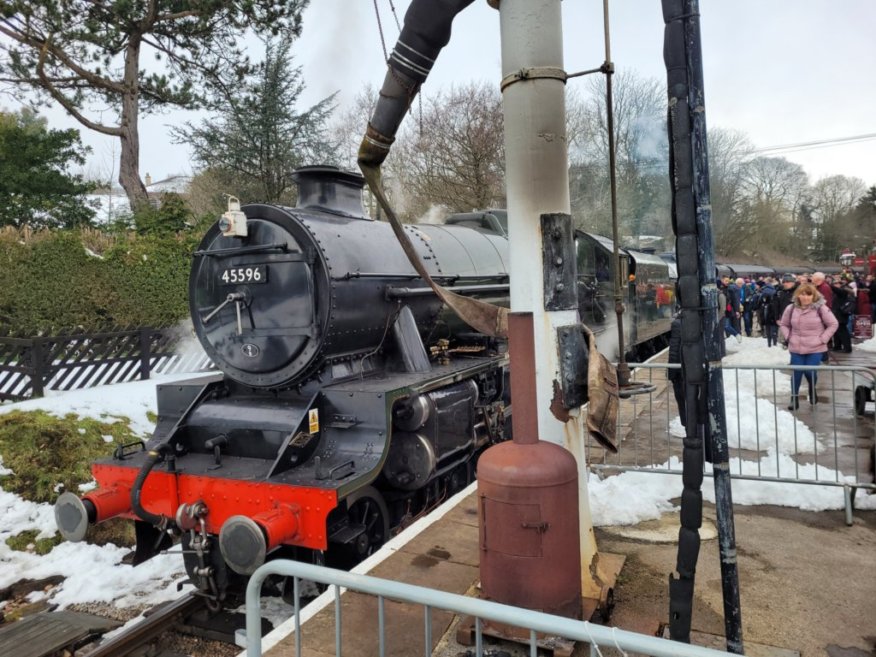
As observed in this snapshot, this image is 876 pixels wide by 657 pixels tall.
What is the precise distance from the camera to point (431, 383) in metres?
4.74

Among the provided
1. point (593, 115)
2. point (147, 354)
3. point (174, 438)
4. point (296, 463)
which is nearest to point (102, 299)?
point (147, 354)

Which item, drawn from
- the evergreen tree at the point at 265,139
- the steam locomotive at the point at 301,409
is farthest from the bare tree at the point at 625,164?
the steam locomotive at the point at 301,409

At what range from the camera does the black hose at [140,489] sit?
417 cm

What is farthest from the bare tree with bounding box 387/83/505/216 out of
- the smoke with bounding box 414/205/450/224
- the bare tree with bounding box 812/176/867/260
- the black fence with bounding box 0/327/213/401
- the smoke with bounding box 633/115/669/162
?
the bare tree with bounding box 812/176/867/260

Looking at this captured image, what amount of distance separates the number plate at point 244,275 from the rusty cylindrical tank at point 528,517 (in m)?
2.55

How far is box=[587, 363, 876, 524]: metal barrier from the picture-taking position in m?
4.73

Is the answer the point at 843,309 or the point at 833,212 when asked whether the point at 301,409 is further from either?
the point at 833,212

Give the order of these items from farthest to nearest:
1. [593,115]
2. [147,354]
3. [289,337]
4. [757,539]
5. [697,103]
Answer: [593,115], [147,354], [289,337], [757,539], [697,103]

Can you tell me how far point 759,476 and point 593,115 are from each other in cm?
2445

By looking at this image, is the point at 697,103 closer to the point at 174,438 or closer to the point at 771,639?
the point at 771,639

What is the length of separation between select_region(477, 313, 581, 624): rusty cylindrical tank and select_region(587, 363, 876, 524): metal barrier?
141cm

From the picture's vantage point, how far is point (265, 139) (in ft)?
61.5

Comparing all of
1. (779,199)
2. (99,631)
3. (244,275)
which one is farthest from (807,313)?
(779,199)

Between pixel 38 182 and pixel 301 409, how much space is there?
15828 millimetres
